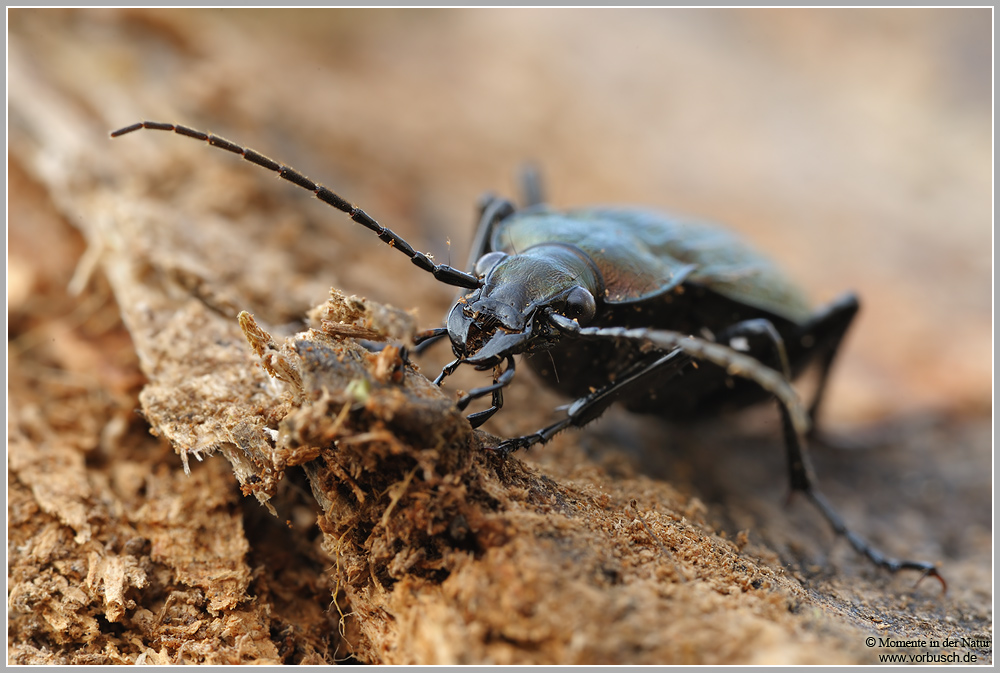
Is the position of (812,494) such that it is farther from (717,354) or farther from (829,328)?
(717,354)

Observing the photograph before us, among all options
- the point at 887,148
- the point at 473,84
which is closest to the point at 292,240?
the point at 473,84

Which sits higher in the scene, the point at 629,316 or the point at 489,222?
the point at 489,222

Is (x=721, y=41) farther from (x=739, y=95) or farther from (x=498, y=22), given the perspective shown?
(x=498, y=22)

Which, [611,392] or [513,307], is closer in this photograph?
[513,307]

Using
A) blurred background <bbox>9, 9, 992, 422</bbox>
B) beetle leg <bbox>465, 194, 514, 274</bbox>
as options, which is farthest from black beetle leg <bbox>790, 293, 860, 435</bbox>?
beetle leg <bbox>465, 194, 514, 274</bbox>

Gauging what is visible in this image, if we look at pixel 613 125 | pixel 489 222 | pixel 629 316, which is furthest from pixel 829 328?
pixel 613 125

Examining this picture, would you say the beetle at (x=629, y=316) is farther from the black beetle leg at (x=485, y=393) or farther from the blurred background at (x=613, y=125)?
the blurred background at (x=613, y=125)

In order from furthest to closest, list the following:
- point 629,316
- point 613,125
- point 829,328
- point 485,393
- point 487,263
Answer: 1. point 613,125
2. point 829,328
3. point 629,316
4. point 487,263
5. point 485,393
